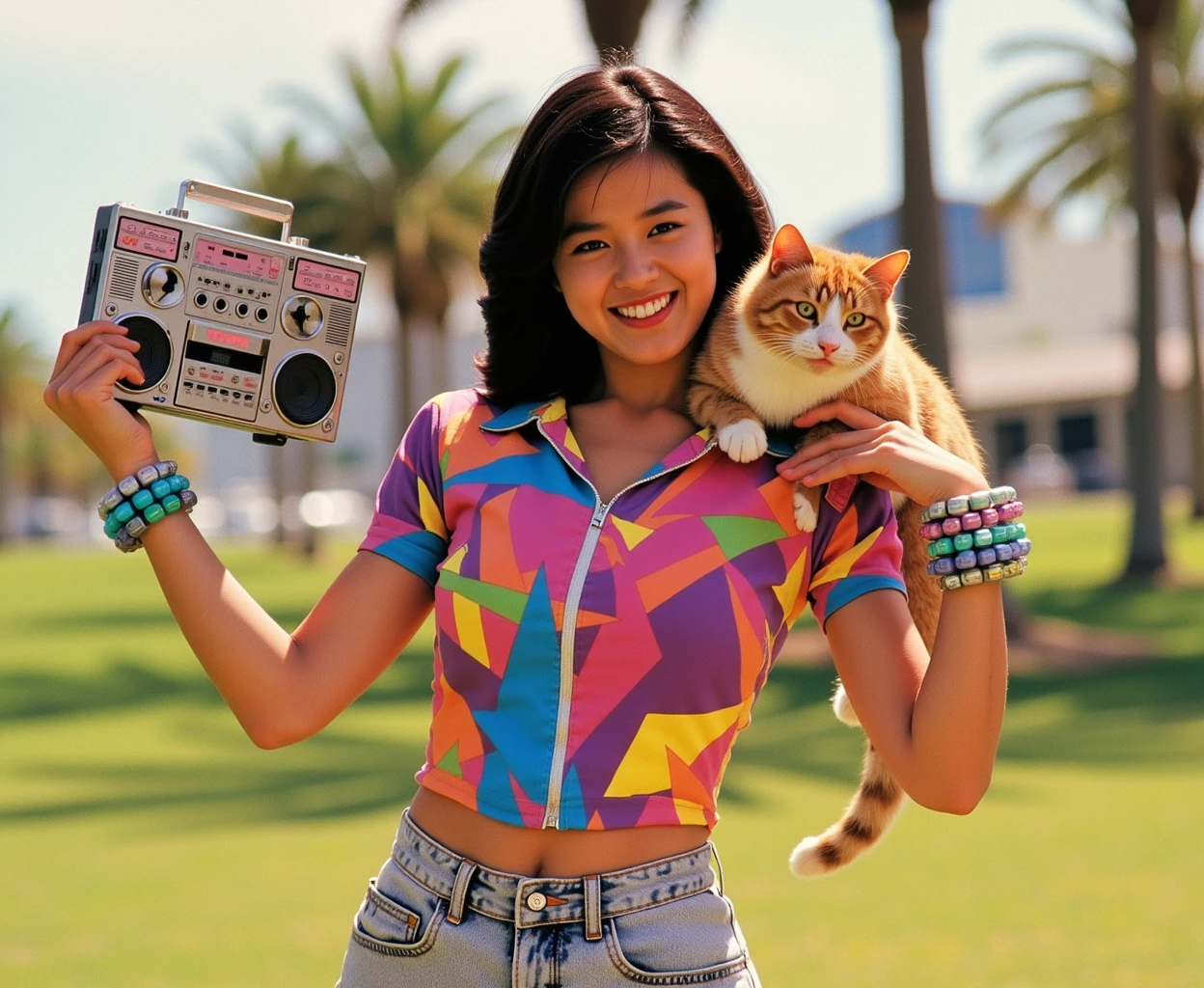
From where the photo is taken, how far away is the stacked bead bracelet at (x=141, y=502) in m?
2.43

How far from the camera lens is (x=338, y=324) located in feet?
8.97

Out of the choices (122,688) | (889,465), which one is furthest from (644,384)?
(122,688)

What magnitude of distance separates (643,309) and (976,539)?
Answer: 685mm

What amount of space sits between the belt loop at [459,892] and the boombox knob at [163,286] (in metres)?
1.08

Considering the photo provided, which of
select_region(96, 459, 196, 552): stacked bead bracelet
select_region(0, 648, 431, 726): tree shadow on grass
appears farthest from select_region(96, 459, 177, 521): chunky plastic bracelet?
select_region(0, 648, 431, 726): tree shadow on grass

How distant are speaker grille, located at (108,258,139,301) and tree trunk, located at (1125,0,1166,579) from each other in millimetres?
19608

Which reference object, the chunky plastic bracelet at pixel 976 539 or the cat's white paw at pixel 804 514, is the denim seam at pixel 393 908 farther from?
the chunky plastic bracelet at pixel 976 539

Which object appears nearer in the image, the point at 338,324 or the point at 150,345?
the point at 150,345

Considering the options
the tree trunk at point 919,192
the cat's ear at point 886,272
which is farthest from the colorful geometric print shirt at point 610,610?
the tree trunk at point 919,192

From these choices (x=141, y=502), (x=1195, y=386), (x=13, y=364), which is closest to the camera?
(x=141, y=502)

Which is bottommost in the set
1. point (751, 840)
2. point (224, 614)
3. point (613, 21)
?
point (751, 840)

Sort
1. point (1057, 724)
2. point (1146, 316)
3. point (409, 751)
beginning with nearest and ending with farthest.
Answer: point (409, 751) → point (1057, 724) → point (1146, 316)

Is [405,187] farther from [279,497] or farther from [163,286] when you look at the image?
[163,286]

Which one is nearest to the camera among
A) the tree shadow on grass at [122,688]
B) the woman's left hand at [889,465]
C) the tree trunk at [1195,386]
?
the woman's left hand at [889,465]
